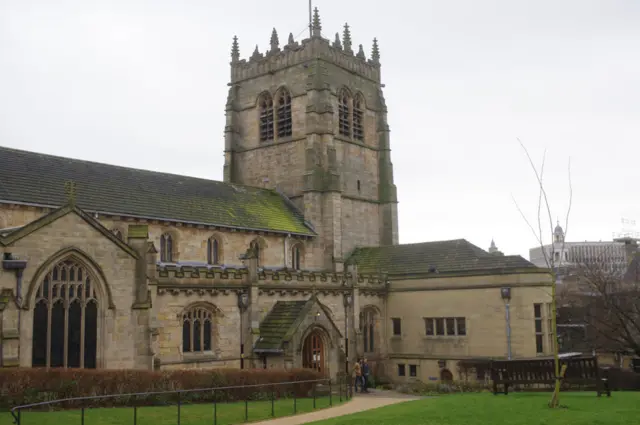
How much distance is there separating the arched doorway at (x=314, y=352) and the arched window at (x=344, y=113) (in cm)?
2163

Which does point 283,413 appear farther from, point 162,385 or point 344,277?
point 344,277

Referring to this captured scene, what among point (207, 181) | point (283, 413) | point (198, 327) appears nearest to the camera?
point (283, 413)

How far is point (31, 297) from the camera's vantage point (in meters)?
24.3

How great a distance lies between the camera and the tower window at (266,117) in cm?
5338

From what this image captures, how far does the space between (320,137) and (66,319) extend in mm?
27968

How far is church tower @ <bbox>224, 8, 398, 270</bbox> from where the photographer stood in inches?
1929

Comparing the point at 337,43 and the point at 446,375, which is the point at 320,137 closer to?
the point at 337,43

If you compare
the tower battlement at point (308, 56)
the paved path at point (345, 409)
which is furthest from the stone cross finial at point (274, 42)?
the paved path at point (345, 409)

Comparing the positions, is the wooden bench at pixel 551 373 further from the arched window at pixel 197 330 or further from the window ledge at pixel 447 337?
the window ledge at pixel 447 337

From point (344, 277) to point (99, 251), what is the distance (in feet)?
57.3

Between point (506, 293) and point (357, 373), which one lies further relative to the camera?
point (506, 293)

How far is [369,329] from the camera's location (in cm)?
4288

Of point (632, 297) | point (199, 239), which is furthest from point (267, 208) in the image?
point (632, 297)

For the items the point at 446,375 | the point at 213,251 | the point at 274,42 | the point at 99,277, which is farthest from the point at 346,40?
the point at 99,277
